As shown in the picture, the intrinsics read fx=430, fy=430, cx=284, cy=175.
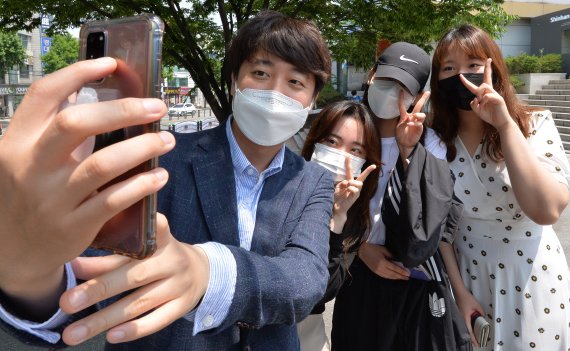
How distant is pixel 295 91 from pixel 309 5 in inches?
242

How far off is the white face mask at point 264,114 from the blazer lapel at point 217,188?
12cm

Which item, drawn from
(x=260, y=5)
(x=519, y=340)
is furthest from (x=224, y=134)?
(x=260, y=5)

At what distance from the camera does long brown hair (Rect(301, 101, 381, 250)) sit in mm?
1909

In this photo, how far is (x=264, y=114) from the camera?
55.7 inches

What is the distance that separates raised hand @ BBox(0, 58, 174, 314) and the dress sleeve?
1.83m

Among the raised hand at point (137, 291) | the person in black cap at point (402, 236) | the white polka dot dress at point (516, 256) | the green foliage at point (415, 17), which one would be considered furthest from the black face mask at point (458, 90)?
the green foliage at point (415, 17)

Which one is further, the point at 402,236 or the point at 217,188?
the point at 402,236

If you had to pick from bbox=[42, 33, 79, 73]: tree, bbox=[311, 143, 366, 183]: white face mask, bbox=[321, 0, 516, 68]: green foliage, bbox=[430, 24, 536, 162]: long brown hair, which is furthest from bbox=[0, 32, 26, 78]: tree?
bbox=[430, 24, 536, 162]: long brown hair

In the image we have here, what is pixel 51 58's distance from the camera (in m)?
44.2

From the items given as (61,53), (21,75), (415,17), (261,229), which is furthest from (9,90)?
(261,229)

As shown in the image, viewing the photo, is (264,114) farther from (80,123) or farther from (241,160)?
(80,123)

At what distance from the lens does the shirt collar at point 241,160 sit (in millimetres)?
1369

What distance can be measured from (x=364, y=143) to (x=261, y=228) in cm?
95

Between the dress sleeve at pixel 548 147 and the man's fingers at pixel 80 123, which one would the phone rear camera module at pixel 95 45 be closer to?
the man's fingers at pixel 80 123
